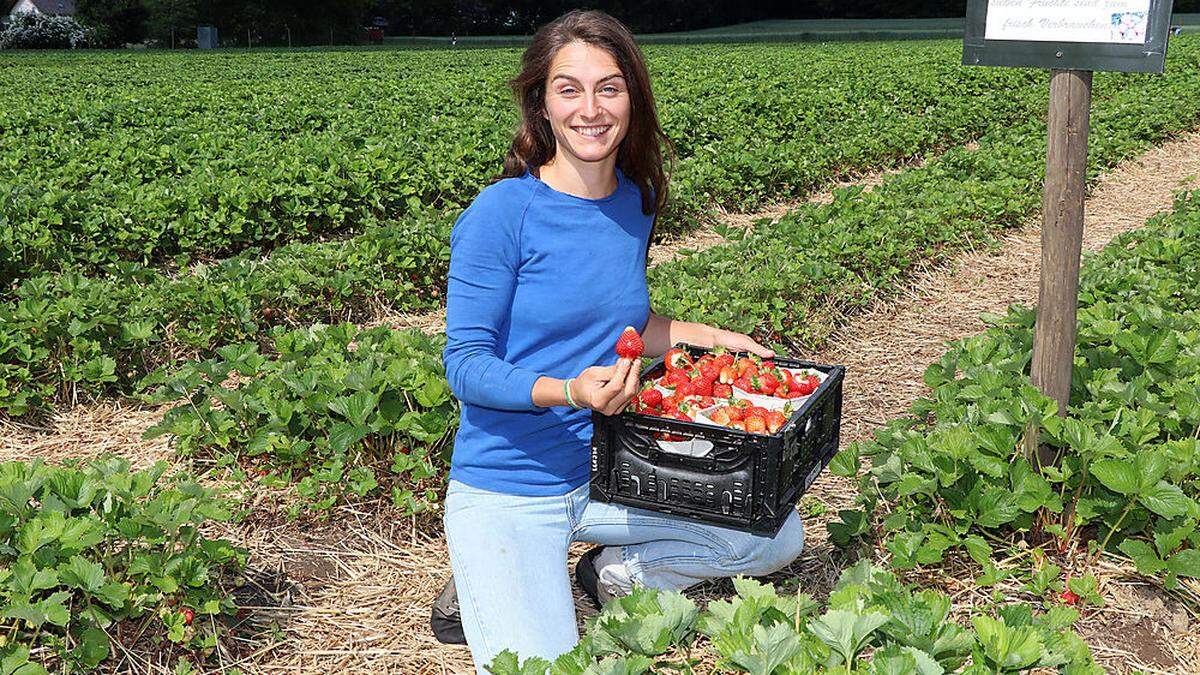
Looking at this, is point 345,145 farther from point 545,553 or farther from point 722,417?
point 722,417

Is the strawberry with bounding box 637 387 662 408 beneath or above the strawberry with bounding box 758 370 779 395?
above

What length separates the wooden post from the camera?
334 centimetres

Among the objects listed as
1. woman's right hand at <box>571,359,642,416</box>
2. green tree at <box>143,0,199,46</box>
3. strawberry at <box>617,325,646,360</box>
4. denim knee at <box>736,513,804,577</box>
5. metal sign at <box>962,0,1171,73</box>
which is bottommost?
denim knee at <box>736,513,804,577</box>

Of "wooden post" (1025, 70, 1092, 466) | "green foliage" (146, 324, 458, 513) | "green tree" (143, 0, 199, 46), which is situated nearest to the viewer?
"wooden post" (1025, 70, 1092, 466)

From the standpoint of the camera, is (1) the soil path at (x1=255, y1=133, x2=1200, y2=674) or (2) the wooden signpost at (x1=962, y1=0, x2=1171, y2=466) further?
(1) the soil path at (x1=255, y1=133, x2=1200, y2=674)

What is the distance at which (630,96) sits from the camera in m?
2.99

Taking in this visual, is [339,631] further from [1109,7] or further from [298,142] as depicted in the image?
[298,142]

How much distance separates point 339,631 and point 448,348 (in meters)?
1.25

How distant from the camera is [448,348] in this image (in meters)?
2.85

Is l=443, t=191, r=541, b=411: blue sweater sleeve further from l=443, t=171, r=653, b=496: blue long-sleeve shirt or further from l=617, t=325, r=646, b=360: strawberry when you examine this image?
l=617, t=325, r=646, b=360: strawberry

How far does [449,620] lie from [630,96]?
1689 millimetres

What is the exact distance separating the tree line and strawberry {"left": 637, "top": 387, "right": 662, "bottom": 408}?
2104 inches

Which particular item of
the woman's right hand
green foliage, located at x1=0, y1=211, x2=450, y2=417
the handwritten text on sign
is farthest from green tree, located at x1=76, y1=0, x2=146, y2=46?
the woman's right hand

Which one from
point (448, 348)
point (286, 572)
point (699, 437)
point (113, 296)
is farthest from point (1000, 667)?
point (113, 296)
